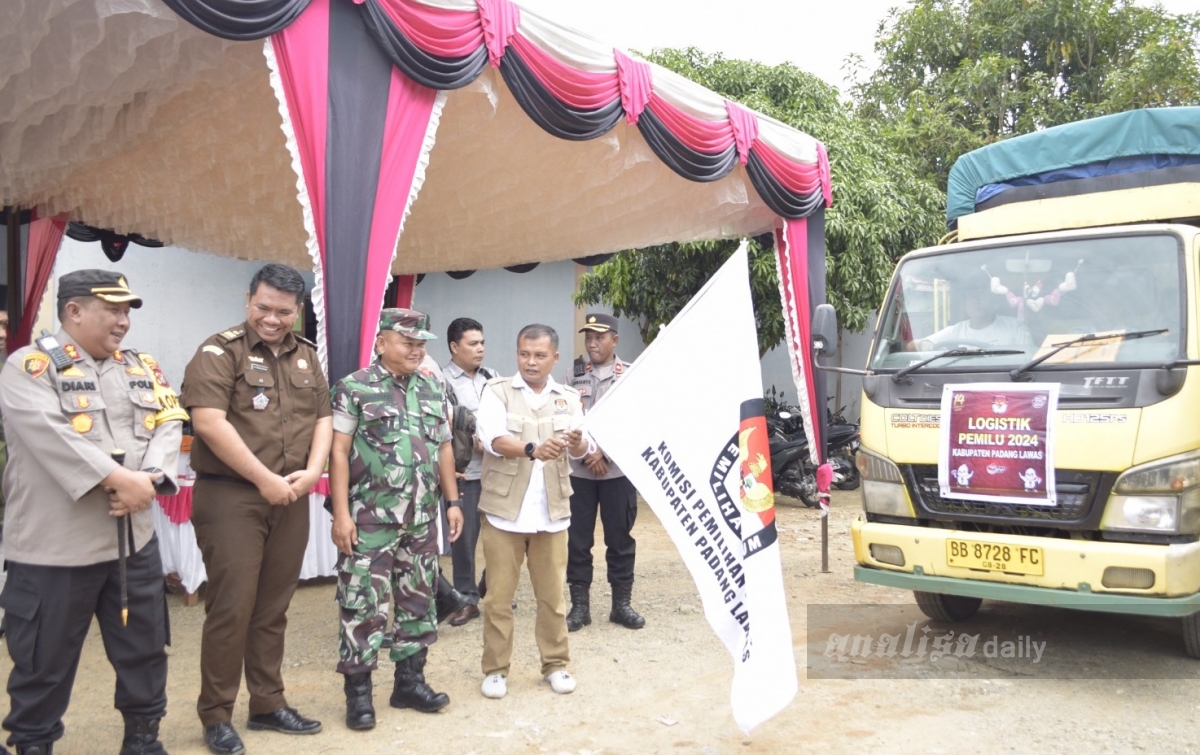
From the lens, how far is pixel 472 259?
9.83 m

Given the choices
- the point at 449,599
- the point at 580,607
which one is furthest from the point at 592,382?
the point at 449,599

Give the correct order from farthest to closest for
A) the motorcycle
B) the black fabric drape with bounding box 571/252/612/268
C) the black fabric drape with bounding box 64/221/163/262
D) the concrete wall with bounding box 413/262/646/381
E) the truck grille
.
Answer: the concrete wall with bounding box 413/262/646/381 < the motorcycle < the black fabric drape with bounding box 571/252/612/268 < the black fabric drape with bounding box 64/221/163/262 < the truck grille

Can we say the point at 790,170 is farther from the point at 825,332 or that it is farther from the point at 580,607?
the point at 580,607

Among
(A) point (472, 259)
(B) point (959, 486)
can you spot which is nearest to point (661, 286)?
(A) point (472, 259)

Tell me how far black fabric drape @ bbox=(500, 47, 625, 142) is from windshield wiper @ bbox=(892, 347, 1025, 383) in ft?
7.50

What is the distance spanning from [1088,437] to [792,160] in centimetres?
384

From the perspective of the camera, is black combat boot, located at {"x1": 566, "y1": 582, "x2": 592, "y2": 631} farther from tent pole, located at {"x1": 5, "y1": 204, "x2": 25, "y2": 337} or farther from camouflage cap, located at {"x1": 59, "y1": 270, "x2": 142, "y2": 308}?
tent pole, located at {"x1": 5, "y1": 204, "x2": 25, "y2": 337}

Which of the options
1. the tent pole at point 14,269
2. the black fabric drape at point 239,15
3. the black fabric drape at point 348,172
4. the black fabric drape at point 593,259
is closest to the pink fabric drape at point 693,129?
the black fabric drape at point 348,172

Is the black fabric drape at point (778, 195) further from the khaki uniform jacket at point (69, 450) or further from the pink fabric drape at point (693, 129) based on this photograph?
the khaki uniform jacket at point (69, 450)

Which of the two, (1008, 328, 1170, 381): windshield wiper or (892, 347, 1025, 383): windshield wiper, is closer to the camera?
(1008, 328, 1170, 381): windshield wiper

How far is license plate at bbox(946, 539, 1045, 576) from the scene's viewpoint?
12.7ft

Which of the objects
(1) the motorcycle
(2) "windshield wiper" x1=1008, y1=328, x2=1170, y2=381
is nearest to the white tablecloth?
(2) "windshield wiper" x1=1008, y1=328, x2=1170, y2=381

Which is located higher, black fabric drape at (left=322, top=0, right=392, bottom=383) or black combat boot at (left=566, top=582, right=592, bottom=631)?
black fabric drape at (left=322, top=0, right=392, bottom=383)

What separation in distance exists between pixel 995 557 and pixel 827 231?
650 cm
